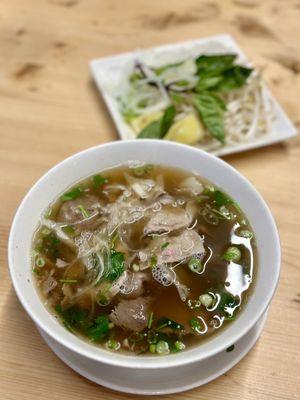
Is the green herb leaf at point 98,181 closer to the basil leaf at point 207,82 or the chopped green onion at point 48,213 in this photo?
the chopped green onion at point 48,213

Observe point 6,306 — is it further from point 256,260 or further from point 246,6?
point 246,6

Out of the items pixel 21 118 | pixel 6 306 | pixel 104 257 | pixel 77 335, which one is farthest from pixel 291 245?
pixel 21 118

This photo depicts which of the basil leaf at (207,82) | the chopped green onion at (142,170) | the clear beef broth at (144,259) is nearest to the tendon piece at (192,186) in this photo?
the clear beef broth at (144,259)

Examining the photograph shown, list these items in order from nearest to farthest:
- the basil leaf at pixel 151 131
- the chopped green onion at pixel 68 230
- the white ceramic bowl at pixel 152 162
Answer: the white ceramic bowl at pixel 152 162, the chopped green onion at pixel 68 230, the basil leaf at pixel 151 131

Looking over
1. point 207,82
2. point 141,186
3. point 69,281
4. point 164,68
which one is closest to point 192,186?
point 141,186

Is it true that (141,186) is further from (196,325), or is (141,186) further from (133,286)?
(196,325)

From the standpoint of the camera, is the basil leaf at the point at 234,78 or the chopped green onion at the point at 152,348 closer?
the chopped green onion at the point at 152,348

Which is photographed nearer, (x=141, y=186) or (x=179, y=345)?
(x=179, y=345)

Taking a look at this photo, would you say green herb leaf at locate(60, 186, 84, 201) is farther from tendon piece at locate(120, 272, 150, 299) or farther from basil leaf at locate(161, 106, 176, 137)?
basil leaf at locate(161, 106, 176, 137)

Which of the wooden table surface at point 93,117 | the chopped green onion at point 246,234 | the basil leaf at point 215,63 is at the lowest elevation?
the wooden table surface at point 93,117
